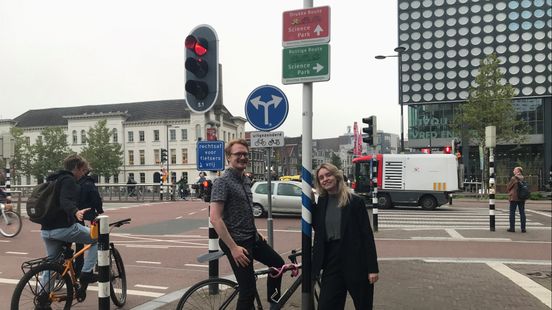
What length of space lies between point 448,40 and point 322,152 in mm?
79566

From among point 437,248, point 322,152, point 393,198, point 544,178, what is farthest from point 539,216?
point 322,152

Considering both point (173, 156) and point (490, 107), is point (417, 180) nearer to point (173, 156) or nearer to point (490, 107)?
point (490, 107)

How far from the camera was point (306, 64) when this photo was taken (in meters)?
4.77

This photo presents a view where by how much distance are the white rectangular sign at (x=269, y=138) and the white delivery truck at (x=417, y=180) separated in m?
15.4

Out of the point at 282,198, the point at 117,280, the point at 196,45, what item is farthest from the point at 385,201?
the point at 117,280

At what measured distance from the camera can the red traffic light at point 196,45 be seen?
6.17m

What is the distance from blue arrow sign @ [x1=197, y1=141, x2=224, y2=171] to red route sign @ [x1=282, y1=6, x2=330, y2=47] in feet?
6.51

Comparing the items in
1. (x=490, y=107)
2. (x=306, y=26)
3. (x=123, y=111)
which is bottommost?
(x=306, y=26)

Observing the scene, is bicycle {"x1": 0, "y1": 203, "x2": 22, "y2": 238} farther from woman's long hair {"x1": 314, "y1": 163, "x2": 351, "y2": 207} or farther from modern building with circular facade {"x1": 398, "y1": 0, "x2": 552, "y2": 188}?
modern building with circular facade {"x1": 398, "y1": 0, "x2": 552, "y2": 188}

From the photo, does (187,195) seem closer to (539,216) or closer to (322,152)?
(539,216)

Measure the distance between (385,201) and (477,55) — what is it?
38652mm

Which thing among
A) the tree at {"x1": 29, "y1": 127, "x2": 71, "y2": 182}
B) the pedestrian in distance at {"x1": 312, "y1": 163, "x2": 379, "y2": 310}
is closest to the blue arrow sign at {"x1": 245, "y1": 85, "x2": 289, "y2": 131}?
the pedestrian in distance at {"x1": 312, "y1": 163, "x2": 379, "y2": 310}

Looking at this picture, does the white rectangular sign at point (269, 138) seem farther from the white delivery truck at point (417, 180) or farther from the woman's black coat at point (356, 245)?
the white delivery truck at point (417, 180)

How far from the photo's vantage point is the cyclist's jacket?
4.98m
